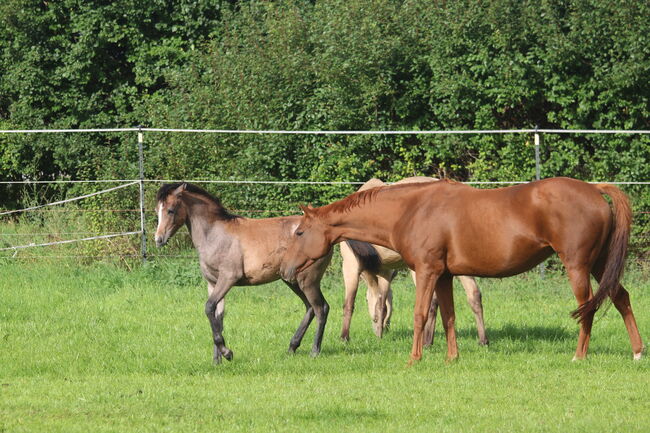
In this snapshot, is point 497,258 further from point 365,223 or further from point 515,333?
point 515,333

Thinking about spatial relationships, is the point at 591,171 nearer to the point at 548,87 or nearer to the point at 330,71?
the point at 548,87

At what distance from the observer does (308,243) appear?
10141 millimetres

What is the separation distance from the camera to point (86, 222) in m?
17.2

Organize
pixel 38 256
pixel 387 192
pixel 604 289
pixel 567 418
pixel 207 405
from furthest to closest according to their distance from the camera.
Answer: pixel 38 256 → pixel 387 192 → pixel 604 289 → pixel 207 405 → pixel 567 418

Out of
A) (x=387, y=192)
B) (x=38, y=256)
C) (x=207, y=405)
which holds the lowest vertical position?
(x=38, y=256)

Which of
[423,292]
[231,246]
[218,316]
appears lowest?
[218,316]

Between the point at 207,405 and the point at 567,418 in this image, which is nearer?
the point at 567,418

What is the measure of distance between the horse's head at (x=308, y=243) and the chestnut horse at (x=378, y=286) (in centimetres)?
128

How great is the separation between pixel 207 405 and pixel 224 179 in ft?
31.8

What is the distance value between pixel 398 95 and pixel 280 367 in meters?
9.23

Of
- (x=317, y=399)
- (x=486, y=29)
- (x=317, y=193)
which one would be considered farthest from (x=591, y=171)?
(x=317, y=399)

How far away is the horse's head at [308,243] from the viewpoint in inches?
398

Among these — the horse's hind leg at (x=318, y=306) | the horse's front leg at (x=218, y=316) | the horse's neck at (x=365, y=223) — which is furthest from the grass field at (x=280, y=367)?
the horse's neck at (x=365, y=223)

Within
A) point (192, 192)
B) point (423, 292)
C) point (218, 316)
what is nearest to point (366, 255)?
point (423, 292)
